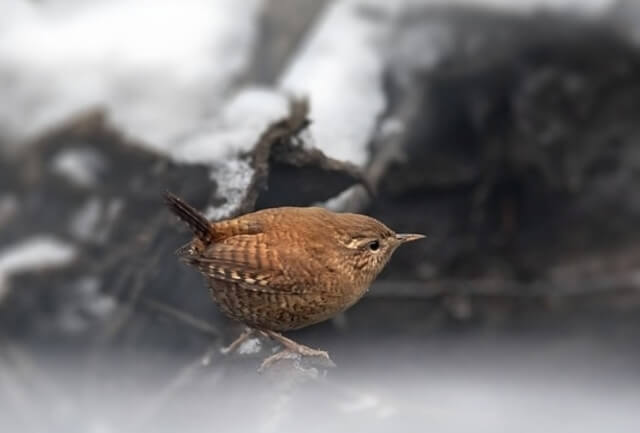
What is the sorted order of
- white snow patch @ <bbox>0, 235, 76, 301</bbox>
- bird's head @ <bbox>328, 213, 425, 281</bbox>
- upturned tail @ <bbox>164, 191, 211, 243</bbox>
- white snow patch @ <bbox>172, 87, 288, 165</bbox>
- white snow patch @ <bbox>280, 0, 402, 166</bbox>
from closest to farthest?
upturned tail @ <bbox>164, 191, 211, 243</bbox> → bird's head @ <bbox>328, 213, 425, 281</bbox> → white snow patch @ <bbox>172, 87, 288, 165</bbox> → white snow patch @ <bbox>280, 0, 402, 166</bbox> → white snow patch @ <bbox>0, 235, 76, 301</bbox>

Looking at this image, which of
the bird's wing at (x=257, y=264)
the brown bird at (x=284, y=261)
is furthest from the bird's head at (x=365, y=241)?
the bird's wing at (x=257, y=264)

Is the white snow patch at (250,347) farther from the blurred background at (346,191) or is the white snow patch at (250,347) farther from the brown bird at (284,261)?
the brown bird at (284,261)

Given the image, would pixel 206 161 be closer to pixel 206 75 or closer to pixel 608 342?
pixel 206 75

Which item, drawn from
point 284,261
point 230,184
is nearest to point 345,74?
point 230,184

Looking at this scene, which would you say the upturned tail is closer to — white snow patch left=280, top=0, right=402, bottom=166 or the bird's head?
the bird's head

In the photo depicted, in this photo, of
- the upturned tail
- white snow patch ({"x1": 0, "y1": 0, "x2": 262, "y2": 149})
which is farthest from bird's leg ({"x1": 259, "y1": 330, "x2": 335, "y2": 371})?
white snow patch ({"x1": 0, "y1": 0, "x2": 262, "y2": 149})

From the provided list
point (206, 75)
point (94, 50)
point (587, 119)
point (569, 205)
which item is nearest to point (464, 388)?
point (569, 205)
